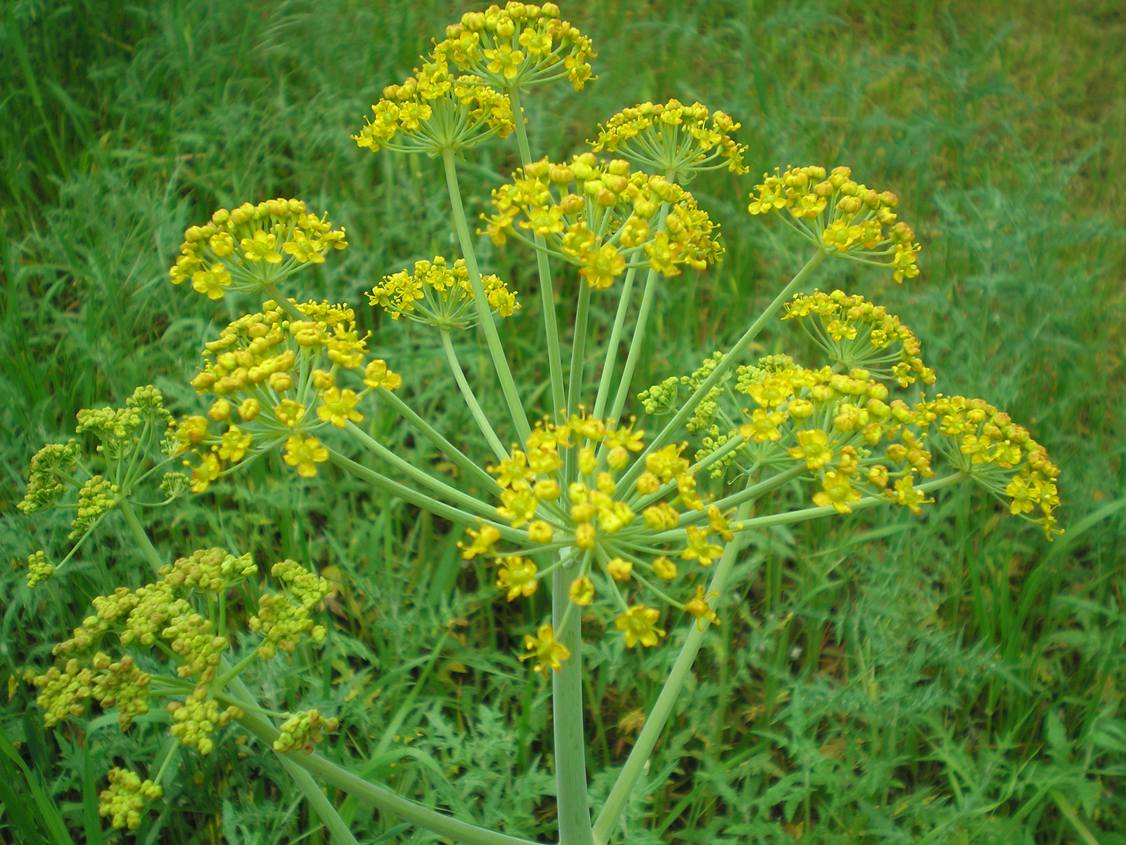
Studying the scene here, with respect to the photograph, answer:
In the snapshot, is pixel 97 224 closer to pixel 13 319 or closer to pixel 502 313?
pixel 13 319

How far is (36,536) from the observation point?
12.1ft

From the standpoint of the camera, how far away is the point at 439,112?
256cm

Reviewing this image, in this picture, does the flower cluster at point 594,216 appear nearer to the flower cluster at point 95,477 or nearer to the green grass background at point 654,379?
the flower cluster at point 95,477

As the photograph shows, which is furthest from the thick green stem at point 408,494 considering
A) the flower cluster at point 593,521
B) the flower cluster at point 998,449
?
the flower cluster at point 998,449

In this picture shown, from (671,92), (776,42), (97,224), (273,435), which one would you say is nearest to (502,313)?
(273,435)

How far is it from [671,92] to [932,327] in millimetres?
2455

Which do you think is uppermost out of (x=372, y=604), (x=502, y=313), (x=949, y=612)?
(x=502, y=313)

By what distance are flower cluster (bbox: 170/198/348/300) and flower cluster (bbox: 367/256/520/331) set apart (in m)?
0.30

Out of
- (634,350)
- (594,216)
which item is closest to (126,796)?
(634,350)

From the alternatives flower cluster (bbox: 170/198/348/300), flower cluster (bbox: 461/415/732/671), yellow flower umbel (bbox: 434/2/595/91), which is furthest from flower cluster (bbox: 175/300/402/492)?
yellow flower umbel (bbox: 434/2/595/91)

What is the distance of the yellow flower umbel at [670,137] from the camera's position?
2.59 meters

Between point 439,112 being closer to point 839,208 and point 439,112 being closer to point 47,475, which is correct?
point 839,208

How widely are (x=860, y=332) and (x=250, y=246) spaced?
162 cm

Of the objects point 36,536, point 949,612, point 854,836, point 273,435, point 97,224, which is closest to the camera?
point 273,435
